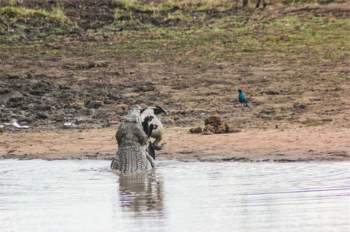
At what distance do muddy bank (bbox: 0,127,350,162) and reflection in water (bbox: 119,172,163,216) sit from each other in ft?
4.97

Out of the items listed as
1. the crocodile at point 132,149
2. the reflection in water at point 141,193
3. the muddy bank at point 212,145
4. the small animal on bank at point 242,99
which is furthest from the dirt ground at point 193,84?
the reflection in water at point 141,193

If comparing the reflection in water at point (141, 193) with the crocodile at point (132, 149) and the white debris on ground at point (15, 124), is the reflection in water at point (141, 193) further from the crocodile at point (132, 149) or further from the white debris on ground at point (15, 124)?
the white debris on ground at point (15, 124)

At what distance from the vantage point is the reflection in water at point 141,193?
9859 millimetres

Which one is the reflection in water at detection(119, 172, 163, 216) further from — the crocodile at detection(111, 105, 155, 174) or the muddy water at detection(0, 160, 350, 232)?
the crocodile at detection(111, 105, 155, 174)

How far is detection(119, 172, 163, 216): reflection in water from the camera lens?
32.3ft

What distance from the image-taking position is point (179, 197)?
10391mm

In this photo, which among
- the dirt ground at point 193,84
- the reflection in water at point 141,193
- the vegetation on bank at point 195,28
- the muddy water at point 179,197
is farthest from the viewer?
the vegetation on bank at point 195,28

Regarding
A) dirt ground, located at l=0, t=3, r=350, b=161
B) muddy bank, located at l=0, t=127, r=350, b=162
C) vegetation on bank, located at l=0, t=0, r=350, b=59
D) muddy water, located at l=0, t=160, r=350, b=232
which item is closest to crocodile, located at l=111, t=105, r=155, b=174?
muddy water, located at l=0, t=160, r=350, b=232

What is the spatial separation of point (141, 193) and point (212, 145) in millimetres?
3406

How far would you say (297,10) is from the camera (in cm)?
2639

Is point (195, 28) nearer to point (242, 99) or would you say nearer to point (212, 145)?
point (242, 99)

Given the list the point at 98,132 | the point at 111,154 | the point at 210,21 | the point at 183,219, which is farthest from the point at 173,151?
the point at 210,21

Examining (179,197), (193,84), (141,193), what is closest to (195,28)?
(193,84)

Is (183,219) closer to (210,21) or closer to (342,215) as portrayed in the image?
(342,215)
